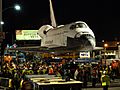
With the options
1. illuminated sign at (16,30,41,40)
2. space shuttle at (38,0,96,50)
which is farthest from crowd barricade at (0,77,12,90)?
illuminated sign at (16,30,41,40)

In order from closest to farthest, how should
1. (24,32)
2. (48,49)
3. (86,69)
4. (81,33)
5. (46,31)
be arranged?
(86,69), (81,33), (48,49), (46,31), (24,32)

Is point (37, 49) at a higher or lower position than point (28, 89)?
higher

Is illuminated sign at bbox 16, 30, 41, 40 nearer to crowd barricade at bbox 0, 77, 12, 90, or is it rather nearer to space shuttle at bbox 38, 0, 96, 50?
space shuttle at bbox 38, 0, 96, 50

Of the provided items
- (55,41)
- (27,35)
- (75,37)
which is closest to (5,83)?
(75,37)

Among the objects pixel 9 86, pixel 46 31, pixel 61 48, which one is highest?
pixel 46 31

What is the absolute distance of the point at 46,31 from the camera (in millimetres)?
40094

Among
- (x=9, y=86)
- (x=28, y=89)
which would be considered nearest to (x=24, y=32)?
(x=9, y=86)

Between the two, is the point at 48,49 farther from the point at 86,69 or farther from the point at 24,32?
the point at 24,32

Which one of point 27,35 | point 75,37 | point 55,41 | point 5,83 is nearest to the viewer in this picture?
point 5,83

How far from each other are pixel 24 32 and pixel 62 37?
43.2m

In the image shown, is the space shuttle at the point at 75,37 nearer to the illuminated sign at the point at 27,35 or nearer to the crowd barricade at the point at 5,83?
the crowd barricade at the point at 5,83

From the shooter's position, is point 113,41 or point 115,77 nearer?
point 115,77

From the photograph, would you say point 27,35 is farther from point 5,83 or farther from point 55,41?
point 5,83

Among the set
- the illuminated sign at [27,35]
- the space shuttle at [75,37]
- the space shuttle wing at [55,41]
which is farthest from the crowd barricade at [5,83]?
the illuminated sign at [27,35]
